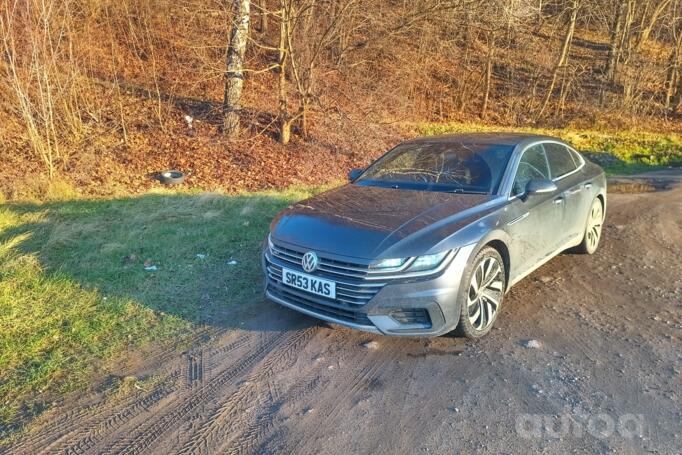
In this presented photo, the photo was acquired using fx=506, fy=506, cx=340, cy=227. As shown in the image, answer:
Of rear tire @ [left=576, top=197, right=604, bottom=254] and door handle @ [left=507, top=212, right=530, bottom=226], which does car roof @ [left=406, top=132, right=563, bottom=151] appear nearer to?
door handle @ [left=507, top=212, right=530, bottom=226]

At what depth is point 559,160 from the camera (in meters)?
5.55

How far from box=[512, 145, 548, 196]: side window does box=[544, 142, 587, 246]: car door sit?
151mm

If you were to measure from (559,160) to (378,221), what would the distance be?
2.76 meters

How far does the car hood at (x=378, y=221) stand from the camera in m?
3.66

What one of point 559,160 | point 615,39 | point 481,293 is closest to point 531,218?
point 481,293

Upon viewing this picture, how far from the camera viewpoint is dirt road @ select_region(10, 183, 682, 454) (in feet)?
9.48

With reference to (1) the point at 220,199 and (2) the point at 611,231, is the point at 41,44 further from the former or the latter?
(2) the point at 611,231

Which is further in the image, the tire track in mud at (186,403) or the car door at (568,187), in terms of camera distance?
the car door at (568,187)

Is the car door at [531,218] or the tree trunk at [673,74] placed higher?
the tree trunk at [673,74]

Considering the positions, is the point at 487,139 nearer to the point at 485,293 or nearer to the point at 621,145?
the point at 485,293

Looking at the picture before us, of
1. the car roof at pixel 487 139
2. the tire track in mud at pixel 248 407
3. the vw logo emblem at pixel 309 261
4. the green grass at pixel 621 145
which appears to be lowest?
the green grass at pixel 621 145

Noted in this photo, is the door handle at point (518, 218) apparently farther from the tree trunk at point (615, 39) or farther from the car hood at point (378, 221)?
the tree trunk at point (615, 39)

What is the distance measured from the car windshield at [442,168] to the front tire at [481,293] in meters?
0.72

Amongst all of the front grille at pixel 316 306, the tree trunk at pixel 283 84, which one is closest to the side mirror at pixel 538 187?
the front grille at pixel 316 306
